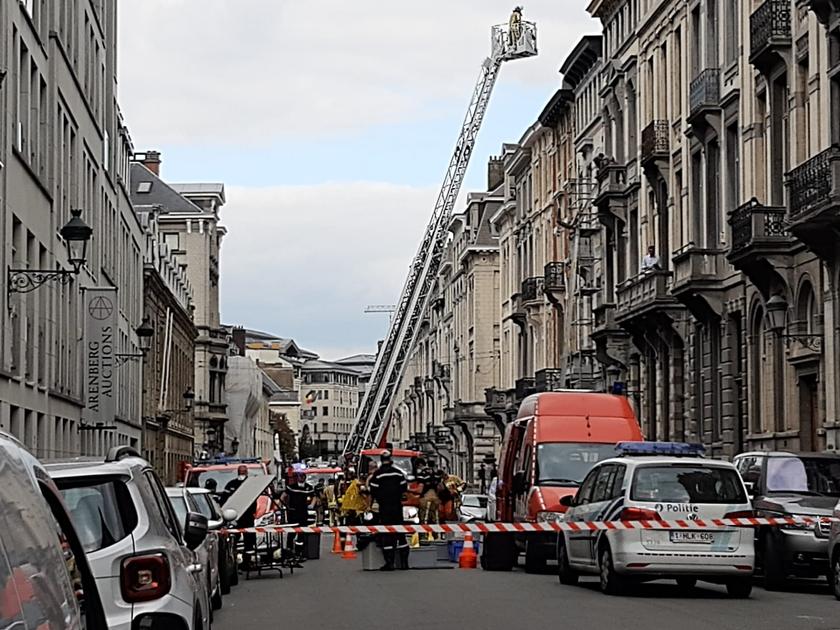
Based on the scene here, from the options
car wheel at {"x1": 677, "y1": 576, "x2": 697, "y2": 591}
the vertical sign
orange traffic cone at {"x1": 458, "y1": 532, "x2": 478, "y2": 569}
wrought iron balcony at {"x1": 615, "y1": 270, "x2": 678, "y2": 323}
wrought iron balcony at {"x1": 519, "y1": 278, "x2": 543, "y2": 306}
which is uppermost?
wrought iron balcony at {"x1": 519, "y1": 278, "x2": 543, "y2": 306}

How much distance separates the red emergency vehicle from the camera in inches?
1072

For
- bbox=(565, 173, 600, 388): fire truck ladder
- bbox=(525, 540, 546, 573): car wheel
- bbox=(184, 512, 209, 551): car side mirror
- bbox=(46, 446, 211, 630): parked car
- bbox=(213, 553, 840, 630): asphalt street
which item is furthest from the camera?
bbox=(565, 173, 600, 388): fire truck ladder

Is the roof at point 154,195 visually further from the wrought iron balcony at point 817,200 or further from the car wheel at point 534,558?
the car wheel at point 534,558

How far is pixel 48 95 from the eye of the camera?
1433 inches

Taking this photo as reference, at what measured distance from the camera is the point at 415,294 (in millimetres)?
77562

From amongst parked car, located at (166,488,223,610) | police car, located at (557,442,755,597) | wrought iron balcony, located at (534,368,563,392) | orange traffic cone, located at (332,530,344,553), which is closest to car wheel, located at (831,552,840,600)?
police car, located at (557,442,755,597)

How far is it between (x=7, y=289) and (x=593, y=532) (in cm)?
1233

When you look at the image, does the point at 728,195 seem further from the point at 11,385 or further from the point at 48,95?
the point at 11,385

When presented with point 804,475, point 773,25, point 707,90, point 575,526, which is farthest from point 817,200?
point 575,526

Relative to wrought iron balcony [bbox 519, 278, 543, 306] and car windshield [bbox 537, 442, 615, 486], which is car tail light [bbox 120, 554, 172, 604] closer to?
car windshield [bbox 537, 442, 615, 486]

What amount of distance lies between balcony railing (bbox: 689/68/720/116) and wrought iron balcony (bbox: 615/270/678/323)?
4.79 metres

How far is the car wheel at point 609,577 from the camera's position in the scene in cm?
2075

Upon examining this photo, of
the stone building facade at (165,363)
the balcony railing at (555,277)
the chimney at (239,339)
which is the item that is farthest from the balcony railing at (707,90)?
the chimney at (239,339)

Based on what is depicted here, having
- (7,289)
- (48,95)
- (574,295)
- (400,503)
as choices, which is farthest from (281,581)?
(574,295)
